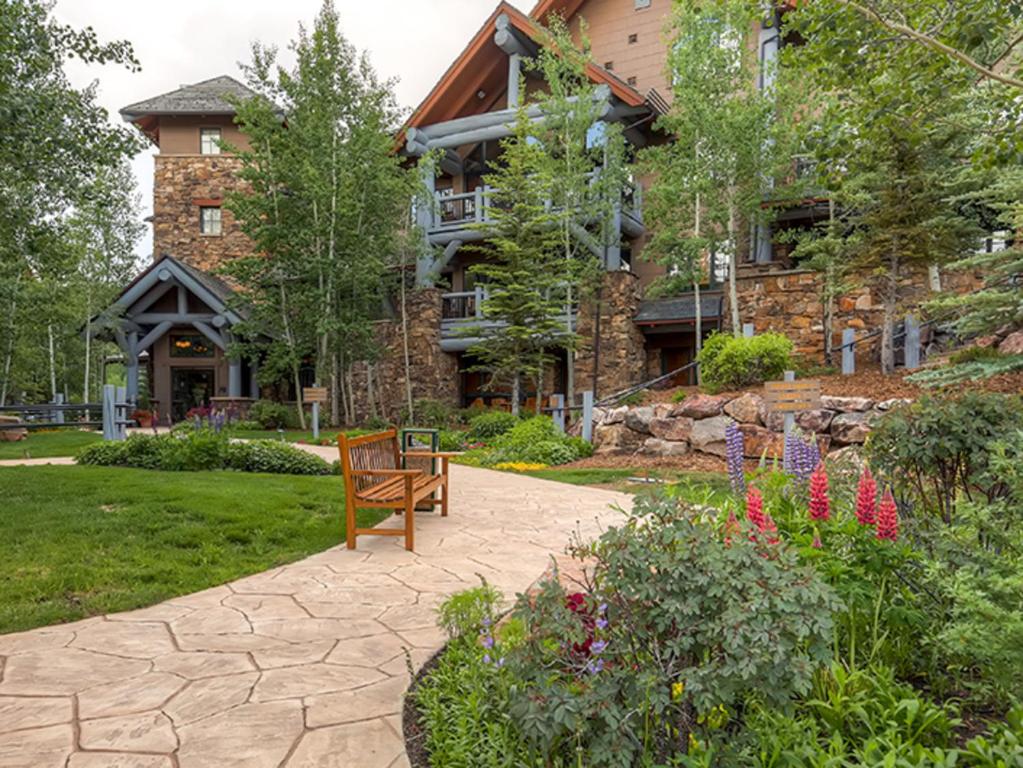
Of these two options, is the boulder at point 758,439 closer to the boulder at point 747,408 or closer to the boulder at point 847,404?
the boulder at point 747,408

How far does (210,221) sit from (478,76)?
1227 cm

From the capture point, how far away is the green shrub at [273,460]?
29.0ft

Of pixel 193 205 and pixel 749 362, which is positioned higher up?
pixel 193 205

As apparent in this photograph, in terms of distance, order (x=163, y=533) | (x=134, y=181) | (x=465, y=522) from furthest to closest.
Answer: (x=134, y=181), (x=465, y=522), (x=163, y=533)

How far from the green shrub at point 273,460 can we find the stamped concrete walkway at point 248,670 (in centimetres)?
446

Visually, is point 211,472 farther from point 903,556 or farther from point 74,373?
point 74,373

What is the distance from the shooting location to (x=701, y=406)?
10.2 meters

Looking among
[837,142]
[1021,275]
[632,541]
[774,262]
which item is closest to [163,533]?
[632,541]

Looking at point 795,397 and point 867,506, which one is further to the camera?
point 795,397

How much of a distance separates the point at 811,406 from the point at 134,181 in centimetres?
2777

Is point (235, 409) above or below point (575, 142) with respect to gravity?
below

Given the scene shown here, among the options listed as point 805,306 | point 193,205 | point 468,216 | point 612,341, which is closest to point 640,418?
point 612,341

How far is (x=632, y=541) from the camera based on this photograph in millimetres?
1809

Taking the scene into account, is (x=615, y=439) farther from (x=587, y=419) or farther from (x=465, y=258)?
(x=465, y=258)
